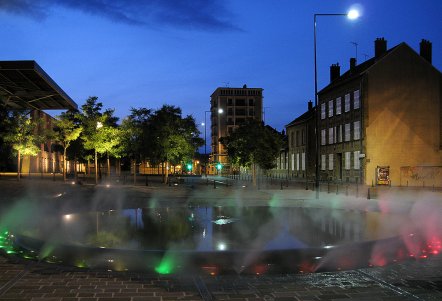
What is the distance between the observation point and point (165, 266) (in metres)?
8.14

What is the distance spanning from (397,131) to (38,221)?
139 ft

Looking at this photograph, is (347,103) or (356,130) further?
(347,103)

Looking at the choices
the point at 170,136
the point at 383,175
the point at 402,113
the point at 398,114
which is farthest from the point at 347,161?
the point at 170,136

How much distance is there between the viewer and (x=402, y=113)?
4825 cm

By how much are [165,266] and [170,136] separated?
106 ft

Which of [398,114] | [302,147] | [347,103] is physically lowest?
[302,147]

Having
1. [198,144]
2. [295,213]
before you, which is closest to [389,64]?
[198,144]

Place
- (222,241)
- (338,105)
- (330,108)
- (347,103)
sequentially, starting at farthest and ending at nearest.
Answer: (330,108)
(338,105)
(347,103)
(222,241)

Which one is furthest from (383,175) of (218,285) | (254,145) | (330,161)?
(218,285)

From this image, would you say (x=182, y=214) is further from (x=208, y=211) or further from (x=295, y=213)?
(x=295, y=213)

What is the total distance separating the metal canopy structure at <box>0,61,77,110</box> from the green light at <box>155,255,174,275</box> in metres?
14.6

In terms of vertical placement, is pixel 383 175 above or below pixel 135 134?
below

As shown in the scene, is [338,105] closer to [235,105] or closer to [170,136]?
[170,136]

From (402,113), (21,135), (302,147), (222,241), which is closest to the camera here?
(222,241)
